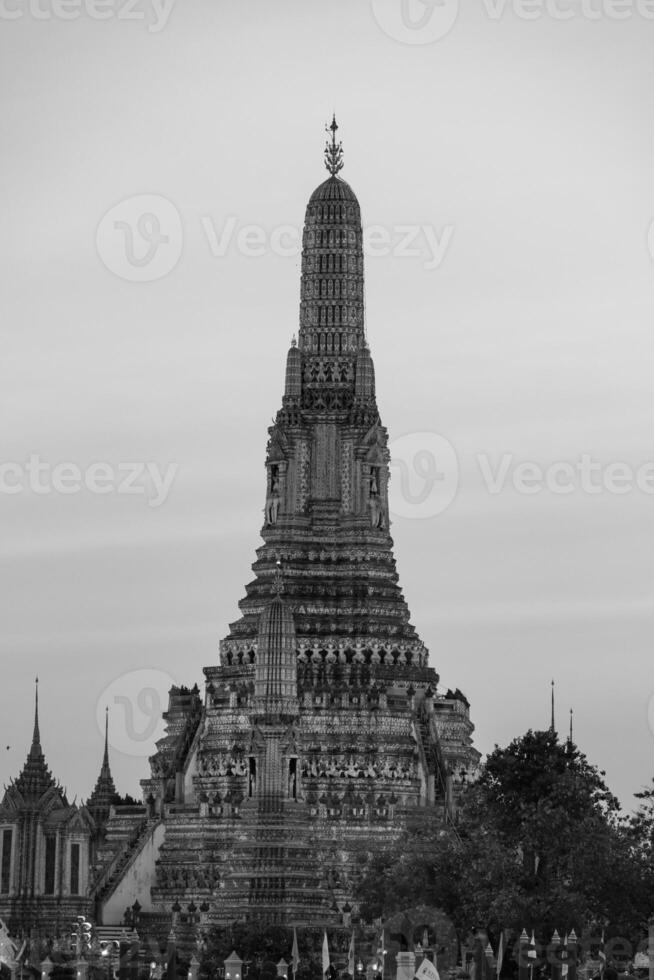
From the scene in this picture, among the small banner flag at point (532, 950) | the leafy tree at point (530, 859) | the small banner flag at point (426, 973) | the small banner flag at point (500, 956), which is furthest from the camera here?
the leafy tree at point (530, 859)

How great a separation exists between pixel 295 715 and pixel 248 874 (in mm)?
9271

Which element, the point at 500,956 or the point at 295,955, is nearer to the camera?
the point at 500,956

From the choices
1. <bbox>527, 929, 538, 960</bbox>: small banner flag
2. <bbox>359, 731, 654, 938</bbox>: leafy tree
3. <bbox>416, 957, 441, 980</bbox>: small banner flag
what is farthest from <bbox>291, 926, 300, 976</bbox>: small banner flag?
<bbox>416, 957, 441, 980</bbox>: small banner flag

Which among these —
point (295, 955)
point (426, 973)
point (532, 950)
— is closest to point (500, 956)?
point (532, 950)

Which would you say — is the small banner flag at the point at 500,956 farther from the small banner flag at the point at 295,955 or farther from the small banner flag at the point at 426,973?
the small banner flag at the point at 426,973

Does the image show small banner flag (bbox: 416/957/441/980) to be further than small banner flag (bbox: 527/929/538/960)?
No

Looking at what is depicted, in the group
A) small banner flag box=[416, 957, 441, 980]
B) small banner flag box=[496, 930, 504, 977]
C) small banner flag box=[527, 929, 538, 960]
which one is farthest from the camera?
small banner flag box=[496, 930, 504, 977]

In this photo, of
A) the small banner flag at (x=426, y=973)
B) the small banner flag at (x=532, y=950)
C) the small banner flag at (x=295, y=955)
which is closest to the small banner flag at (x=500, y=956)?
the small banner flag at (x=532, y=950)

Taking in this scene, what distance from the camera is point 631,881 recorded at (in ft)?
552

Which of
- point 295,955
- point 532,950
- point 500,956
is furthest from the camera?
point 295,955

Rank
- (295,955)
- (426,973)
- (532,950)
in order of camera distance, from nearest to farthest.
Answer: (426,973)
(532,950)
(295,955)

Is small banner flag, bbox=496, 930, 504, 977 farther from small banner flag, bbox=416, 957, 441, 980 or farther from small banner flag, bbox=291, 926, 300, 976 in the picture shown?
small banner flag, bbox=416, 957, 441, 980

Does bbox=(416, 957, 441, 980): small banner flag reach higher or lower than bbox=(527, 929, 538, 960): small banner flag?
lower

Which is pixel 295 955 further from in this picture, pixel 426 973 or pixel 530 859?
pixel 426 973
